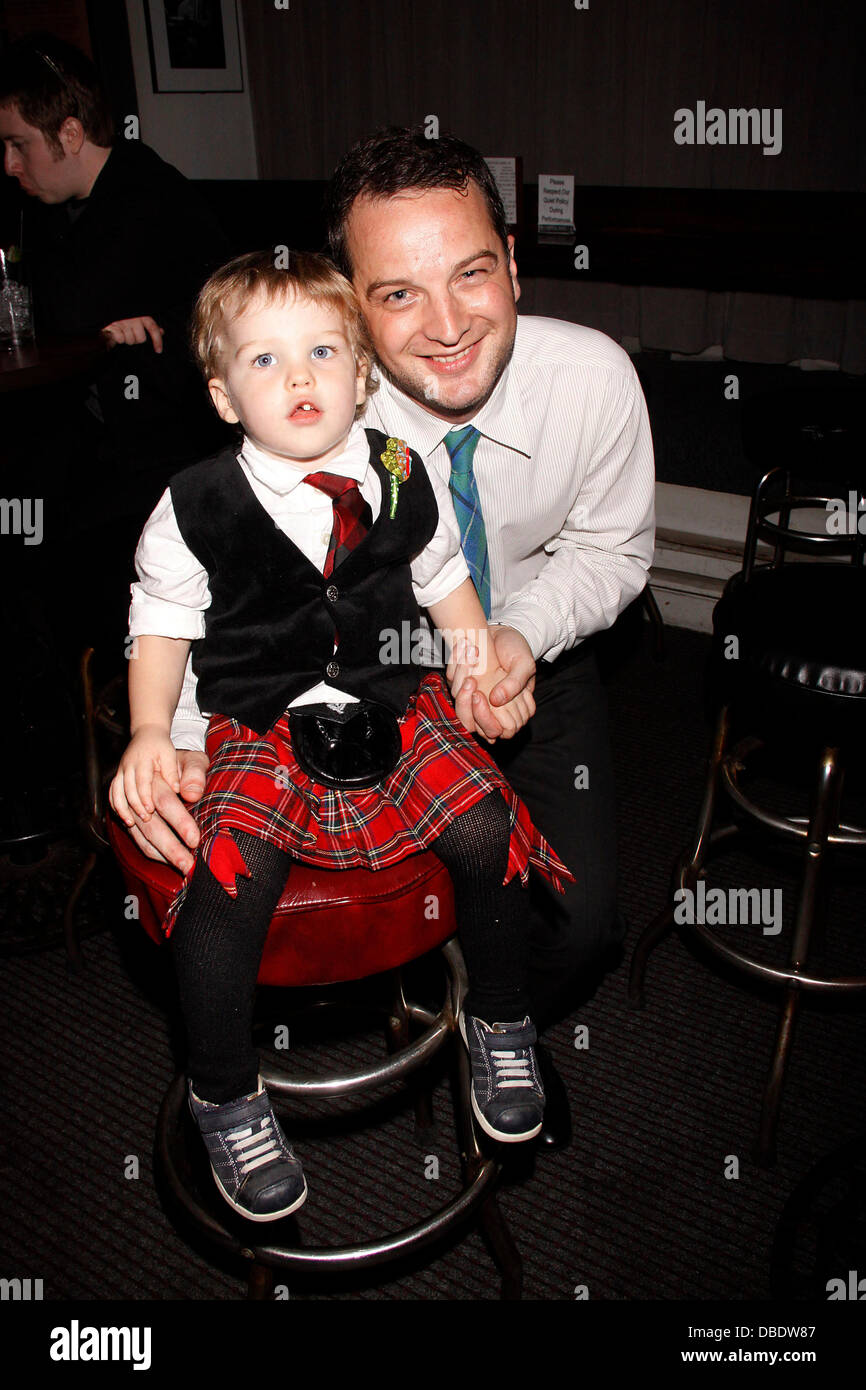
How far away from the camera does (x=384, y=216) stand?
150 cm

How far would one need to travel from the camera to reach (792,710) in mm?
1594

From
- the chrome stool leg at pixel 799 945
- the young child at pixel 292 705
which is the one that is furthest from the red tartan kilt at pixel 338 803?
the chrome stool leg at pixel 799 945

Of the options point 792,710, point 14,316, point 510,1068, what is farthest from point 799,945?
point 14,316

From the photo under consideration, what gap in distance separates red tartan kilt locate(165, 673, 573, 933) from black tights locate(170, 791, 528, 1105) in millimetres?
19

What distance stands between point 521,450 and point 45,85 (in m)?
1.71

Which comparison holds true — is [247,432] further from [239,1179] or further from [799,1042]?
[799,1042]

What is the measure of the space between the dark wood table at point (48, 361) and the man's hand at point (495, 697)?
119cm

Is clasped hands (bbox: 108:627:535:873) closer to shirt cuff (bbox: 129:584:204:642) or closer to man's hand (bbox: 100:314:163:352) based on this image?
shirt cuff (bbox: 129:584:204:642)

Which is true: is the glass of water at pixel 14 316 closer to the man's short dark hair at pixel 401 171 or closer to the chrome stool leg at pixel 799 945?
the man's short dark hair at pixel 401 171

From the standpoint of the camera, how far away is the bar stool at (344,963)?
4.07 ft

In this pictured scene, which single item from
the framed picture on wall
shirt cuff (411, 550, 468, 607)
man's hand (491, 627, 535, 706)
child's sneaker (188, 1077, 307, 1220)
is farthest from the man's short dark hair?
the framed picture on wall

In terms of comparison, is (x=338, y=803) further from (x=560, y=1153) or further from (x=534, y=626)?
(x=560, y=1153)

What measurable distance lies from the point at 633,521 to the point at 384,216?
2.12 feet

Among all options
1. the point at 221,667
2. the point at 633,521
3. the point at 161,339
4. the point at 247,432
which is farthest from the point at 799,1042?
the point at 161,339
